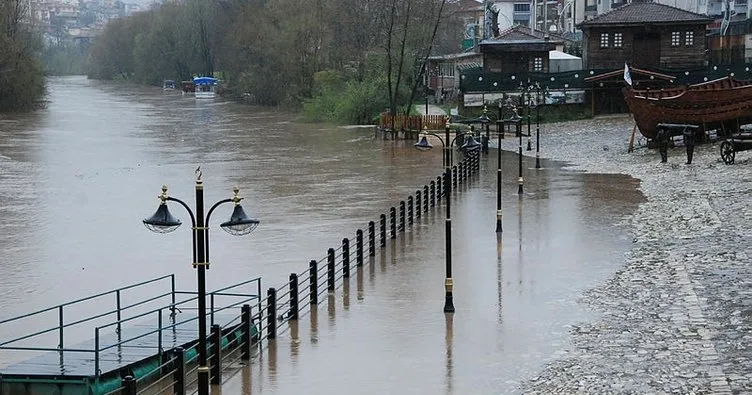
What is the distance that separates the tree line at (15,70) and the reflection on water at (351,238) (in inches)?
1354

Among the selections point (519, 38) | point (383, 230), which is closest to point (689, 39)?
point (519, 38)

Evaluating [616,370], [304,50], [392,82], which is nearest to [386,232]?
[616,370]

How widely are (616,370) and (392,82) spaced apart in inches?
2475

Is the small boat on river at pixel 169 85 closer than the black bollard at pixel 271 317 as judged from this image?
No

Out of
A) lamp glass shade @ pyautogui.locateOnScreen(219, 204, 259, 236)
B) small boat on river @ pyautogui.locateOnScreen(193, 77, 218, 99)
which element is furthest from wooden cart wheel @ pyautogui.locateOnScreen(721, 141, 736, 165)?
small boat on river @ pyautogui.locateOnScreen(193, 77, 218, 99)

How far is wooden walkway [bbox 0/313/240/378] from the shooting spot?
53.7 feet

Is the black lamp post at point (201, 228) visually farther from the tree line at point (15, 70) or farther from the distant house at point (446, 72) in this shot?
the tree line at point (15, 70)

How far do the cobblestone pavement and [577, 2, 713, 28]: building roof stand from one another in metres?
35.1

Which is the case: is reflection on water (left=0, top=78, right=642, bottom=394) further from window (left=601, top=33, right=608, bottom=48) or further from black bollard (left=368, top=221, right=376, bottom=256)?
window (left=601, top=33, right=608, bottom=48)

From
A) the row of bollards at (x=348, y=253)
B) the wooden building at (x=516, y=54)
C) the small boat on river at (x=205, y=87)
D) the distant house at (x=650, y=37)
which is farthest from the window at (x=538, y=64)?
the small boat on river at (x=205, y=87)

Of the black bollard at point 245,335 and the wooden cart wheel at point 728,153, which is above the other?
the wooden cart wheel at point 728,153

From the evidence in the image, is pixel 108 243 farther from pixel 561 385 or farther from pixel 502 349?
pixel 561 385

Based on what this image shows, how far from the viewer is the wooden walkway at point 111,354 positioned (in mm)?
16359

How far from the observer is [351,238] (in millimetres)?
31453
